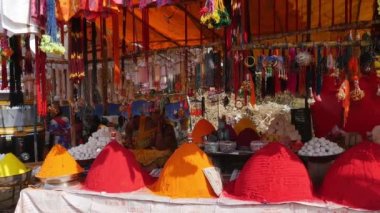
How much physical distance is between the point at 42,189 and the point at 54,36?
114 centimetres

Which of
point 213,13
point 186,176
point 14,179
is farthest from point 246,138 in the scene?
point 14,179

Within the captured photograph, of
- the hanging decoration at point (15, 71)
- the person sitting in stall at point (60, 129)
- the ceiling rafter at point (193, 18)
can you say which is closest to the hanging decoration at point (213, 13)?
the hanging decoration at point (15, 71)

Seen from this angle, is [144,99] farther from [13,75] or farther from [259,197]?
[259,197]

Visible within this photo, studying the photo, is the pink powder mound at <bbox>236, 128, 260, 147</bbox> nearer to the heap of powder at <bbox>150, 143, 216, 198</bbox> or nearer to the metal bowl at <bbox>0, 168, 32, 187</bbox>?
the heap of powder at <bbox>150, 143, 216, 198</bbox>

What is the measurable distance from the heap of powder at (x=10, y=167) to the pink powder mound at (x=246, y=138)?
1.85 m

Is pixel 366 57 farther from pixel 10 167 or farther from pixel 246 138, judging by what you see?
pixel 10 167

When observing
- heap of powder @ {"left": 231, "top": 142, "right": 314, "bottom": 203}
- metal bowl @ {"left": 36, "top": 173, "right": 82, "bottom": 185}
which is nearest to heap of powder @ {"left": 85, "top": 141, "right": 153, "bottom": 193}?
metal bowl @ {"left": 36, "top": 173, "right": 82, "bottom": 185}

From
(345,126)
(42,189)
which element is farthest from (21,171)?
(345,126)

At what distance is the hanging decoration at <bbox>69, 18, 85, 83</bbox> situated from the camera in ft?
10.7

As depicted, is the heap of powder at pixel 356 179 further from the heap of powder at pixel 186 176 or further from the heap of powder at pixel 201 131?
the heap of powder at pixel 201 131

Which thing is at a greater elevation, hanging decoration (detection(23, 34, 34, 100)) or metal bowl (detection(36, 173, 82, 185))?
hanging decoration (detection(23, 34, 34, 100))

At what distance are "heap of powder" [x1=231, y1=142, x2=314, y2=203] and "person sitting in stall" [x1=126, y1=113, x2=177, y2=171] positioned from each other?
57.3 inches

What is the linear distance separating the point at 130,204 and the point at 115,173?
10.4 inches

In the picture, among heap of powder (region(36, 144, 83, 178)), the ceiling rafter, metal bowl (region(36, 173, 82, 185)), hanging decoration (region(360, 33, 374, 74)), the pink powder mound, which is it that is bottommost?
metal bowl (region(36, 173, 82, 185))
